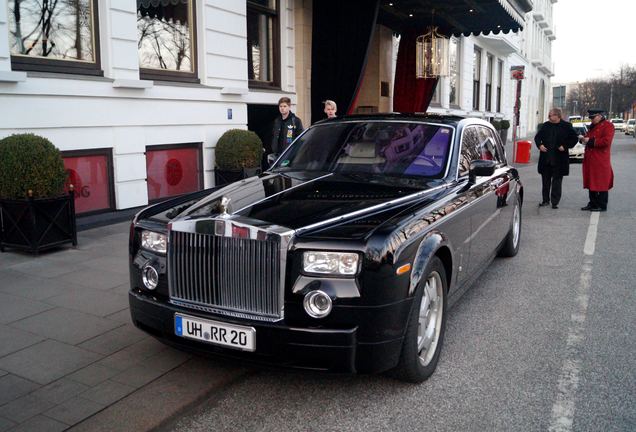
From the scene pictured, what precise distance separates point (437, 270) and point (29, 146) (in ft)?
15.9

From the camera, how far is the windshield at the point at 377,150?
4883mm

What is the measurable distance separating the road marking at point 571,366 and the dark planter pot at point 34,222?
17.9ft

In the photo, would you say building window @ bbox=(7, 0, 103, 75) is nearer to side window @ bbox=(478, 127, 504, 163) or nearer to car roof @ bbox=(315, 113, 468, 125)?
car roof @ bbox=(315, 113, 468, 125)

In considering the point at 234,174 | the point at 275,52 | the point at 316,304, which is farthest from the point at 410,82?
the point at 316,304

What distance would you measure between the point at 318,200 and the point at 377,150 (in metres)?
1.23

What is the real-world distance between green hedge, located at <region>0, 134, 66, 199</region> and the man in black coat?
8614 millimetres

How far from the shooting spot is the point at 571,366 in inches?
161

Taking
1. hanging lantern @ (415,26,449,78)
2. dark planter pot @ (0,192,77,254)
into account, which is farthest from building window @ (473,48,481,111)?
dark planter pot @ (0,192,77,254)

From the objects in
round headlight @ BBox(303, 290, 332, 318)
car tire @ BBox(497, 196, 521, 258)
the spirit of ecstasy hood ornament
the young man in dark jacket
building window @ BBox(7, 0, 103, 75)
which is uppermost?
building window @ BBox(7, 0, 103, 75)

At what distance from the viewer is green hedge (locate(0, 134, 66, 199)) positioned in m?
6.39

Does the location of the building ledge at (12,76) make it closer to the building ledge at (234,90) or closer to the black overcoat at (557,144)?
the building ledge at (234,90)

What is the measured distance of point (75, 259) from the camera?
6641 mm

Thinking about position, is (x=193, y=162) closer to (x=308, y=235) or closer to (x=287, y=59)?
(x=287, y=59)

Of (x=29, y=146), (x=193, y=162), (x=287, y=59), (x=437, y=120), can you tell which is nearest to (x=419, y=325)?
(x=437, y=120)
